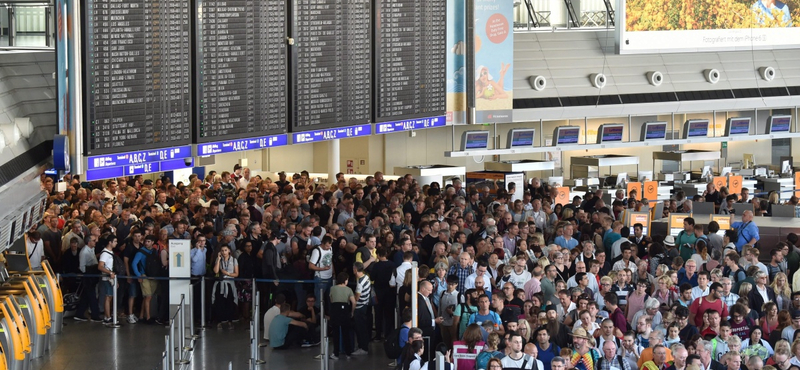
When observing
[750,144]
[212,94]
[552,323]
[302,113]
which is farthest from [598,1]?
[552,323]

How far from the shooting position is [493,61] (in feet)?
63.2

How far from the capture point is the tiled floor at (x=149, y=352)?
1220 centimetres

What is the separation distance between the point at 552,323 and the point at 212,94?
4784mm

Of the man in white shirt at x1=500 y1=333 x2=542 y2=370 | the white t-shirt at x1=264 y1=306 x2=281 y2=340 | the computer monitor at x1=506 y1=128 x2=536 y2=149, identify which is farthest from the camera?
the computer monitor at x1=506 y1=128 x2=536 y2=149

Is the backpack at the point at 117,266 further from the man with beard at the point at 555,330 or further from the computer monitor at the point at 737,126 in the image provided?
the computer monitor at the point at 737,126

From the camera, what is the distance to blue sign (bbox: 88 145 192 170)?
11862 mm

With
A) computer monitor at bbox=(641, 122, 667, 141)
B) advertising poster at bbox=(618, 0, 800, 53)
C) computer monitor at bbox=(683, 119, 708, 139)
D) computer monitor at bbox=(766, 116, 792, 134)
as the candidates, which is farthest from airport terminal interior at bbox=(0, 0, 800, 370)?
computer monitor at bbox=(766, 116, 792, 134)

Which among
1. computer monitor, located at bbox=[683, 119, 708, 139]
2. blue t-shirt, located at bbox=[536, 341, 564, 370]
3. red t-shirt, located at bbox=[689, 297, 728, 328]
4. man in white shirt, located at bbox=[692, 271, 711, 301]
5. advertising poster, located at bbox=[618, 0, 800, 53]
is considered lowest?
blue t-shirt, located at bbox=[536, 341, 564, 370]

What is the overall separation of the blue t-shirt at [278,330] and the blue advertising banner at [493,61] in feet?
22.8

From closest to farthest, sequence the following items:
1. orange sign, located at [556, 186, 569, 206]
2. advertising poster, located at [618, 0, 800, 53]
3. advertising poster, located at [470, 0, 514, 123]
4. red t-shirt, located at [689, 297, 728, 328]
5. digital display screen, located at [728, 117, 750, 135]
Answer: red t-shirt, located at [689, 297, 728, 328], advertising poster, located at [470, 0, 514, 123], orange sign, located at [556, 186, 569, 206], advertising poster, located at [618, 0, 800, 53], digital display screen, located at [728, 117, 750, 135]

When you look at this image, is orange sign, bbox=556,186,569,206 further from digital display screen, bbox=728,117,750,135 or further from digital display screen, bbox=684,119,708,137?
digital display screen, bbox=728,117,750,135

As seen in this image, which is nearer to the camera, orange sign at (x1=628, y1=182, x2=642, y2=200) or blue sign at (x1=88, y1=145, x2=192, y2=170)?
blue sign at (x1=88, y1=145, x2=192, y2=170)

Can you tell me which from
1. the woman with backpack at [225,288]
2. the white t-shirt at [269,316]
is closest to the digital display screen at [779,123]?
the woman with backpack at [225,288]

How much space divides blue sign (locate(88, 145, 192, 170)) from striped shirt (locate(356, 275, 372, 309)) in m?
2.37
